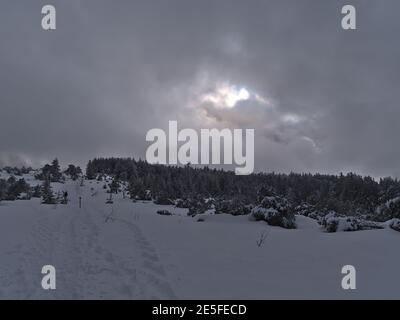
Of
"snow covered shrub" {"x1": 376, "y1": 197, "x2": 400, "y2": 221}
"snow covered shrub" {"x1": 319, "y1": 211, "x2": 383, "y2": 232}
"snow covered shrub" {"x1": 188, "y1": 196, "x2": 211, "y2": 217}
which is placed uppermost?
"snow covered shrub" {"x1": 376, "y1": 197, "x2": 400, "y2": 221}

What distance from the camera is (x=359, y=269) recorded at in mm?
8828

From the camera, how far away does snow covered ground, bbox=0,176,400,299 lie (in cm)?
764

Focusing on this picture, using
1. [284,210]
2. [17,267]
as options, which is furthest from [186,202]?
[17,267]

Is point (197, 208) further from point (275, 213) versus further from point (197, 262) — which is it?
point (197, 262)

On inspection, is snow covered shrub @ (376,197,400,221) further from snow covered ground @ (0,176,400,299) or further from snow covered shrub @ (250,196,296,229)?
snow covered shrub @ (250,196,296,229)

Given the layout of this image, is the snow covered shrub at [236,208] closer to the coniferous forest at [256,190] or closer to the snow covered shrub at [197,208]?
the coniferous forest at [256,190]

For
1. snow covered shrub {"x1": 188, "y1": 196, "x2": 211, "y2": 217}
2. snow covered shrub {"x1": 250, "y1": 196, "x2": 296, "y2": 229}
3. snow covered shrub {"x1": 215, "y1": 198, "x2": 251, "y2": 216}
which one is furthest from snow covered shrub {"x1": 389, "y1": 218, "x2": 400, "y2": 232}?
snow covered shrub {"x1": 188, "y1": 196, "x2": 211, "y2": 217}

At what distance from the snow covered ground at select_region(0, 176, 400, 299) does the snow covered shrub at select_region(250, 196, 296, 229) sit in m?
0.87

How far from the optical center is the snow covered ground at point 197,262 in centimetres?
764

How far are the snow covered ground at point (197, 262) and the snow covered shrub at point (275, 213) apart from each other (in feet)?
2.86

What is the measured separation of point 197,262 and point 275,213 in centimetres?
701
